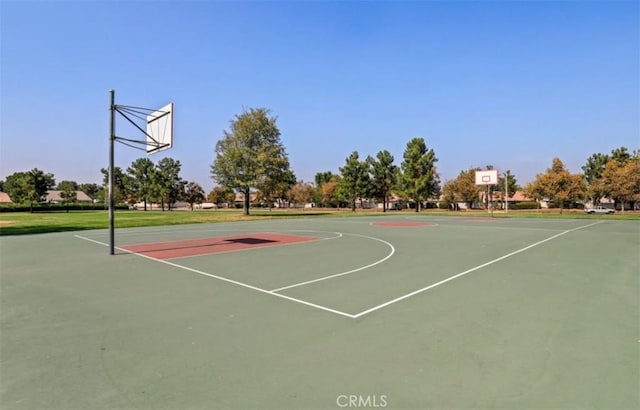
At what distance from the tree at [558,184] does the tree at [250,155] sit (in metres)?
39.3

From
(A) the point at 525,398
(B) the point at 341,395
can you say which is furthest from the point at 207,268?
(A) the point at 525,398

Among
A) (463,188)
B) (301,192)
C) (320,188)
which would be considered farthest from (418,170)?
(320,188)

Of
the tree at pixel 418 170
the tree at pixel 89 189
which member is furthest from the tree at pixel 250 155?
the tree at pixel 89 189

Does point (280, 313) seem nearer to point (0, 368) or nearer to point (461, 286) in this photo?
point (0, 368)

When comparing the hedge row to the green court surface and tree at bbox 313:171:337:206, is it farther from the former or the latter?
the green court surface

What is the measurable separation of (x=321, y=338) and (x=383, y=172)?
62803 mm

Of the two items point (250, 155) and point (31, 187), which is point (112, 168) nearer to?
point (250, 155)

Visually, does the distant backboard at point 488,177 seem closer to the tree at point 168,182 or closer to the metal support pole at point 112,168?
the metal support pole at point 112,168

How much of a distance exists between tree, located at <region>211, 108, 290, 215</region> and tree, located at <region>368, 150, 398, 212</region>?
89.9 ft

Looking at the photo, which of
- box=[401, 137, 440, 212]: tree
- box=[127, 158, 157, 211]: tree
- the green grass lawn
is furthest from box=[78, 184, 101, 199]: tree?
box=[401, 137, 440, 212]: tree

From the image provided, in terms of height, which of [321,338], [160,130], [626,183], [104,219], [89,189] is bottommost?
[321,338]

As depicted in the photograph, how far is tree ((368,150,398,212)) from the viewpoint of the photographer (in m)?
65.2

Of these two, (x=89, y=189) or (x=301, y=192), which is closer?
(x=301, y=192)

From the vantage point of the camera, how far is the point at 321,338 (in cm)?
423
